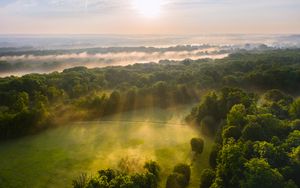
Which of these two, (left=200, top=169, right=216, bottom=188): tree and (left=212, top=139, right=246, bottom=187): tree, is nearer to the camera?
(left=212, top=139, right=246, bottom=187): tree

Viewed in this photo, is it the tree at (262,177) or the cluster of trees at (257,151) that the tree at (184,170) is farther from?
the tree at (262,177)

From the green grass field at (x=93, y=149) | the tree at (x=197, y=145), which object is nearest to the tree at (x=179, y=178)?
the green grass field at (x=93, y=149)

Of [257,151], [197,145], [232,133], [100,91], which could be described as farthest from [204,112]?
[100,91]

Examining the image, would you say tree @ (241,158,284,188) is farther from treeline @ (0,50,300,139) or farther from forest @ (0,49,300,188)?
treeline @ (0,50,300,139)

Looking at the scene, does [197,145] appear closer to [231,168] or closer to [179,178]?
[179,178]

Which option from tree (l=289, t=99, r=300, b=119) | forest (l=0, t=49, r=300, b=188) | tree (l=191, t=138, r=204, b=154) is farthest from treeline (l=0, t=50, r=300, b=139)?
tree (l=289, t=99, r=300, b=119)

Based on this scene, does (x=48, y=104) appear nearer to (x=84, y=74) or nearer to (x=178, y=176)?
(x=84, y=74)

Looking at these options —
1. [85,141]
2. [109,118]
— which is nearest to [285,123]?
[85,141]
